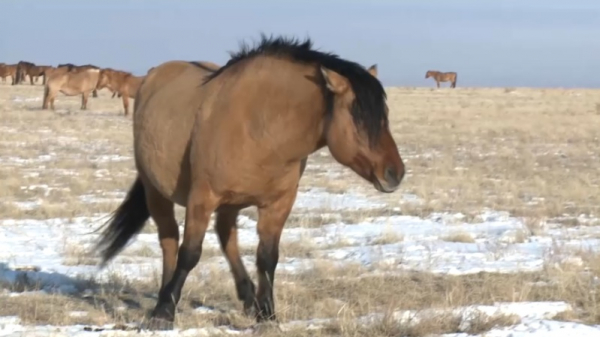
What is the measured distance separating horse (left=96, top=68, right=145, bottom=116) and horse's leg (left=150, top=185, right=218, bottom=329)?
79.7 feet

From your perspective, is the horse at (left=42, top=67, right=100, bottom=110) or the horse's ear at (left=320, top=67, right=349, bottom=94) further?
the horse at (left=42, top=67, right=100, bottom=110)

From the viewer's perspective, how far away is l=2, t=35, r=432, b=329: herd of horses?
483 cm

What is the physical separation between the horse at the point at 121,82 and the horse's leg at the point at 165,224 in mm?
23417

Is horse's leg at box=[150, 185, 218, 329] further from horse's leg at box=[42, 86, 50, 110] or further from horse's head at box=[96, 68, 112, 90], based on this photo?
horse's head at box=[96, 68, 112, 90]

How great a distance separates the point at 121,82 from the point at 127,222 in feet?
83.8

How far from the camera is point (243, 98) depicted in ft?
16.8

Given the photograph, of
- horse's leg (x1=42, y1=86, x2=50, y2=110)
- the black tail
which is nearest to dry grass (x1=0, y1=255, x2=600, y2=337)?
the black tail

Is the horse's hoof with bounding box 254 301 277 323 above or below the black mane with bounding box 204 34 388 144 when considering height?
below

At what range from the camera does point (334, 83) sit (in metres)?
4.83

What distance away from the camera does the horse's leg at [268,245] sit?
5.28 metres

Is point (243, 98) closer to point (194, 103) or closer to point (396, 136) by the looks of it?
point (194, 103)

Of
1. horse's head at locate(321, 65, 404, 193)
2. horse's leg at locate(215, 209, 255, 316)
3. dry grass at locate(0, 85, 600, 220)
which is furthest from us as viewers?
dry grass at locate(0, 85, 600, 220)

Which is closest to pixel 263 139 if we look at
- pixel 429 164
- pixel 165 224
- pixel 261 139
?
pixel 261 139

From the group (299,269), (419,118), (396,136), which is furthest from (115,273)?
(419,118)
